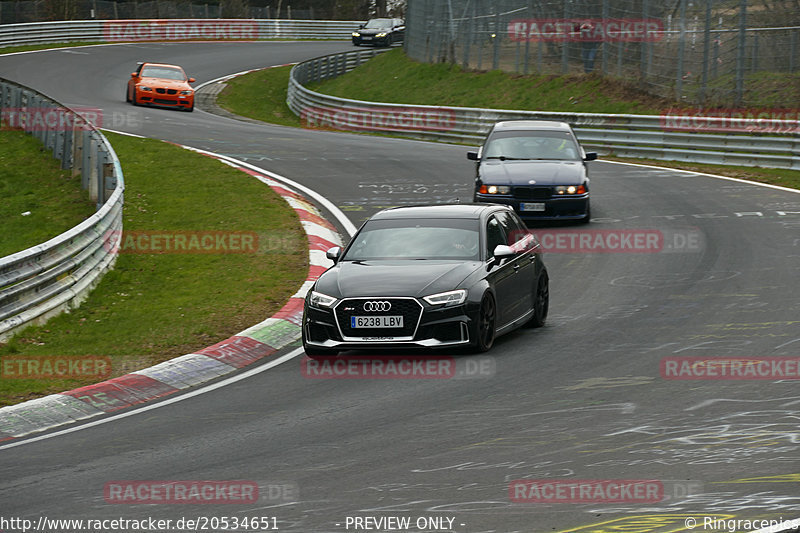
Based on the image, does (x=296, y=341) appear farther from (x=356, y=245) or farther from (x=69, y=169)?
(x=69, y=169)

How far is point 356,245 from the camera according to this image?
40.9 feet

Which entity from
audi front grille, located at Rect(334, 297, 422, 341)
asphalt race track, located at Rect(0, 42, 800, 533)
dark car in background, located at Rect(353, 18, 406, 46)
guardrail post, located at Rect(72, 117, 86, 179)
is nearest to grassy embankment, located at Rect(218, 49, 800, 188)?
dark car in background, located at Rect(353, 18, 406, 46)

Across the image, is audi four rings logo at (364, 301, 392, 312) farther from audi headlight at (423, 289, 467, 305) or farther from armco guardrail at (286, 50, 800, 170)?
armco guardrail at (286, 50, 800, 170)

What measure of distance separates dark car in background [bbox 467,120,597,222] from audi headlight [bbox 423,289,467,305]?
25.9 ft

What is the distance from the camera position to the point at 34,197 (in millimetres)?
22031

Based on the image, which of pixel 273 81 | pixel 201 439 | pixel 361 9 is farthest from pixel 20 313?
pixel 361 9

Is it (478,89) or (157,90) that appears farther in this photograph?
(478,89)

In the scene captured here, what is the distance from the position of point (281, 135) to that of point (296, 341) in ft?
69.7

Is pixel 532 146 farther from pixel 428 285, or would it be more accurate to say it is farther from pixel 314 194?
pixel 428 285

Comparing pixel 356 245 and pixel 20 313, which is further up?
pixel 356 245

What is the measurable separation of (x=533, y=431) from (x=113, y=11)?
68327 mm

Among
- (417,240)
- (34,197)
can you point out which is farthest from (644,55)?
(417,240)

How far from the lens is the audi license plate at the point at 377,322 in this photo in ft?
36.1

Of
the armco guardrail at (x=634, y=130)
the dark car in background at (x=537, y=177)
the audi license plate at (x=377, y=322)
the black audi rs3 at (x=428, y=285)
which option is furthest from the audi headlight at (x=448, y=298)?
the armco guardrail at (x=634, y=130)
